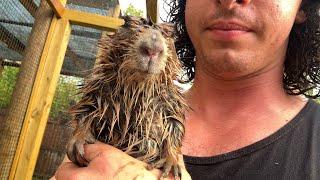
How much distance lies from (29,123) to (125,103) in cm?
128

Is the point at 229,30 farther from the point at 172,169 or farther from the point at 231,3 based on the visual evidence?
the point at 172,169

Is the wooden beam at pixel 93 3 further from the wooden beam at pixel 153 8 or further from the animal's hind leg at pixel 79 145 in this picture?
the animal's hind leg at pixel 79 145

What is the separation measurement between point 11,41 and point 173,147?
4.63 ft

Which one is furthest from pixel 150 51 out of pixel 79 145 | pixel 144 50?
pixel 79 145

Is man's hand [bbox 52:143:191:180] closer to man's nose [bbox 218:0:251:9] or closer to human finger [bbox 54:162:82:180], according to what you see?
human finger [bbox 54:162:82:180]

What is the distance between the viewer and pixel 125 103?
7.01ft

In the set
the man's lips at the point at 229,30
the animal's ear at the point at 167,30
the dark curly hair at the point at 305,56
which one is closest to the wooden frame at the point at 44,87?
the dark curly hair at the point at 305,56

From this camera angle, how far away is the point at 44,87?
10.8ft

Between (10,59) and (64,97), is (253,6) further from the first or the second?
(64,97)

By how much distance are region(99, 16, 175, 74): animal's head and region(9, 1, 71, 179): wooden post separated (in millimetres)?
1245

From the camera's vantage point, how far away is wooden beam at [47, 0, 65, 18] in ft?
10.2

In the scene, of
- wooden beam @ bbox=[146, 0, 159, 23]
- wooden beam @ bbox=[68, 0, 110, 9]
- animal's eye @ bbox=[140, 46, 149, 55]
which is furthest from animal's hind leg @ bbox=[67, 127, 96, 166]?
wooden beam @ bbox=[68, 0, 110, 9]

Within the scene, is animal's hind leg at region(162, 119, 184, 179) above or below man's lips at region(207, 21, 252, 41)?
below

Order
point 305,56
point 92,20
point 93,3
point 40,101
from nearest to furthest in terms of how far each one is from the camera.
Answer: point 305,56, point 40,101, point 92,20, point 93,3
